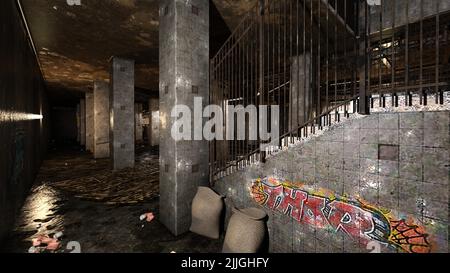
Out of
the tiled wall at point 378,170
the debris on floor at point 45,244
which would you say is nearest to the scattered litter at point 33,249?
the debris on floor at point 45,244

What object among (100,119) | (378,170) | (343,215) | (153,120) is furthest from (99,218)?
(153,120)

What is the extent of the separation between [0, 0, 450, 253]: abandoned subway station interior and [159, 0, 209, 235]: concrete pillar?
3 centimetres

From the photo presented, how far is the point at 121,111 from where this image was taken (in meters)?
10.7

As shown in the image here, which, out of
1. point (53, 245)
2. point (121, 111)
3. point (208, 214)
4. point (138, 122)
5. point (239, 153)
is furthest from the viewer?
point (138, 122)

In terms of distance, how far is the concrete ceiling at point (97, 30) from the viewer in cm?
586

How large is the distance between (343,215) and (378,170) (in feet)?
2.70

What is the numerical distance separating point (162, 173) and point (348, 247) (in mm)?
3973

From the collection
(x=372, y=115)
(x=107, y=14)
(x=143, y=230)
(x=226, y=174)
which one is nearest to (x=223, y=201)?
(x=226, y=174)

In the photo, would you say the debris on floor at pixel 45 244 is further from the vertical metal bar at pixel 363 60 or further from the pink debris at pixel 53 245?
the vertical metal bar at pixel 363 60

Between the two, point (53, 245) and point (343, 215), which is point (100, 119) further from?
point (343, 215)

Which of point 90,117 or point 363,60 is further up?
point 90,117

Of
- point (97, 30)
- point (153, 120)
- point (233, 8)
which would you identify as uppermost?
point (97, 30)

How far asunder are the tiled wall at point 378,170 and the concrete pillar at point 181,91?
204 cm

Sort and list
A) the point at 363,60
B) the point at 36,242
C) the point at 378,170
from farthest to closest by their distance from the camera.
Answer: the point at 36,242 → the point at 363,60 → the point at 378,170
